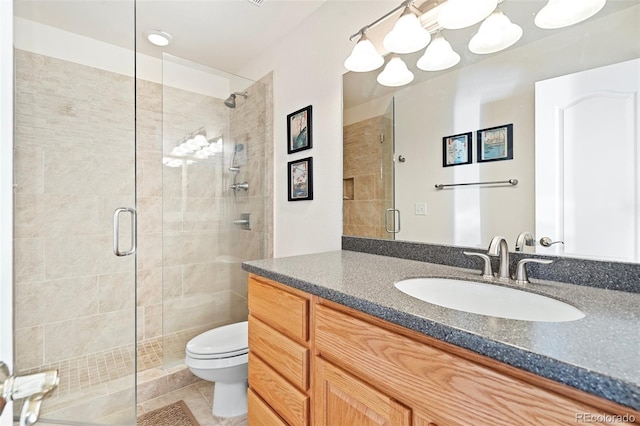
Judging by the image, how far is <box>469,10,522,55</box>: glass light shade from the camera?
1.03 meters

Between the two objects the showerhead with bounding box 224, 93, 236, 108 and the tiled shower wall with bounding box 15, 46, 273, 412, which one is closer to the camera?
the tiled shower wall with bounding box 15, 46, 273, 412

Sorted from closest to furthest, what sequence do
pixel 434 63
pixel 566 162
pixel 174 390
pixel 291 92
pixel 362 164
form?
pixel 566 162 → pixel 434 63 → pixel 362 164 → pixel 174 390 → pixel 291 92

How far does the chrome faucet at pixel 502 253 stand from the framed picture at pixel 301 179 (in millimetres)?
1138

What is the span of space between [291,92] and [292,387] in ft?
5.94

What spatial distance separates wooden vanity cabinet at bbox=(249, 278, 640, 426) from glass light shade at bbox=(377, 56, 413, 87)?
112cm

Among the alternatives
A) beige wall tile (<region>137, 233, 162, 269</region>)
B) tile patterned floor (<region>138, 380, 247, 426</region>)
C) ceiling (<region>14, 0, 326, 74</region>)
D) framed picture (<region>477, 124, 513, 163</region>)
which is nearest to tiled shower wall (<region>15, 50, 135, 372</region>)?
ceiling (<region>14, 0, 326, 74</region>)

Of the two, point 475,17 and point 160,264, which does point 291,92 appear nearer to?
point 475,17

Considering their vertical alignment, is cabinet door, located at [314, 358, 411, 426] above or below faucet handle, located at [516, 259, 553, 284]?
below

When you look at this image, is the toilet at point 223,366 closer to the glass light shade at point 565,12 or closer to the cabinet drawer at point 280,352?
the cabinet drawer at point 280,352

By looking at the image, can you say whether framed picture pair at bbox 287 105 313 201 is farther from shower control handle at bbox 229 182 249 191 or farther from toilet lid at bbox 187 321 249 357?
toilet lid at bbox 187 321 249 357

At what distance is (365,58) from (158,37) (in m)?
1.63

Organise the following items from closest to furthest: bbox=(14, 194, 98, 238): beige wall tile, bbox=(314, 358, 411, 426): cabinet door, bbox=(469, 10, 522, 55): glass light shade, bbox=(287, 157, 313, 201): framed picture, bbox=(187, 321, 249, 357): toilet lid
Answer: bbox=(314, 358, 411, 426): cabinet door → bbox=(14, 194, 98, 238): beige wall tile → bbox=(469, 10, 522, 55): glass light shade → bbox=(187, 321, 249, 357): toilet lid → bbox=(287, 157, 313, 201): framed picture

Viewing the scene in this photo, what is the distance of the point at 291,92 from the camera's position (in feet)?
6.72

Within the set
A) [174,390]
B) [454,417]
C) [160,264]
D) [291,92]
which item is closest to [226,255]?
[160,264]
